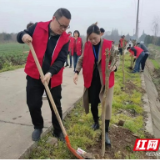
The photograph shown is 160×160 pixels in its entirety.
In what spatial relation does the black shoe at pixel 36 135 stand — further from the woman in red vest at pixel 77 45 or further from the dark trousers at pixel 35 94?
the woman in red vest at pixel 77 45

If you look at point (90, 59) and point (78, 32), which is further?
point (78, 32)

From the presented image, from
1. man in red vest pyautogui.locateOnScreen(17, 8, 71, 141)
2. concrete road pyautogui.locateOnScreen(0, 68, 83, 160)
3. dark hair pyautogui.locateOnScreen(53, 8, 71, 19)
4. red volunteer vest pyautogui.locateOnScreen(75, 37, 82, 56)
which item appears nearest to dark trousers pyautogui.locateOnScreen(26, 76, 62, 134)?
man in red vest pyautogui.locateOnScreen(17, 8, 71, 141)

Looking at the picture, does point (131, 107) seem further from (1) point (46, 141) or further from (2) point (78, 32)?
(2) point (78, 32)

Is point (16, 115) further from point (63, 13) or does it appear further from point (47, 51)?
point (63, 13)

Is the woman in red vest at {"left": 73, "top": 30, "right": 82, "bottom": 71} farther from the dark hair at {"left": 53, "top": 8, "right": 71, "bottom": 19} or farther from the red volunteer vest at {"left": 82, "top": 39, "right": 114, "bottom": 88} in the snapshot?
the dark hair at {"left": 53, "top": 8, "right": 71, "bottom": 19}

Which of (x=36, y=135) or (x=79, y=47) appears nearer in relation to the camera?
(x=36, y=135)

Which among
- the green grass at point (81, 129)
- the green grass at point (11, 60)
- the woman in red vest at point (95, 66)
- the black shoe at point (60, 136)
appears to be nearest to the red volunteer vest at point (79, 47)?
the green grass at point (11, 60)

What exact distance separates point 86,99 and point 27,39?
1295mm

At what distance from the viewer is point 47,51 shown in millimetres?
2486

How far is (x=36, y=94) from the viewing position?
8.59 ft

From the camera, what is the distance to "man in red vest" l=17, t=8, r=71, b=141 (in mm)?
2357

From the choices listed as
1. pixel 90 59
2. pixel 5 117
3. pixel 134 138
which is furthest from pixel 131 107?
pixel 5 117

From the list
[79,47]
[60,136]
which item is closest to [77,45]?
[79,47]

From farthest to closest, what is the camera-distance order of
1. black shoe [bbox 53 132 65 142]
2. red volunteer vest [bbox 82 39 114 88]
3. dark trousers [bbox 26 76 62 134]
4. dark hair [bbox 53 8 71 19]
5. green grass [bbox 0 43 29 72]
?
green grass [bbox 0 43 29 72]
black shoe [bbox 53 132 65 142]
red volunteer vest [bbox 82 39 114 88]
dark trousers [bbox 26 76 62 134]
dark hair [bbox 53 8 71 19]
